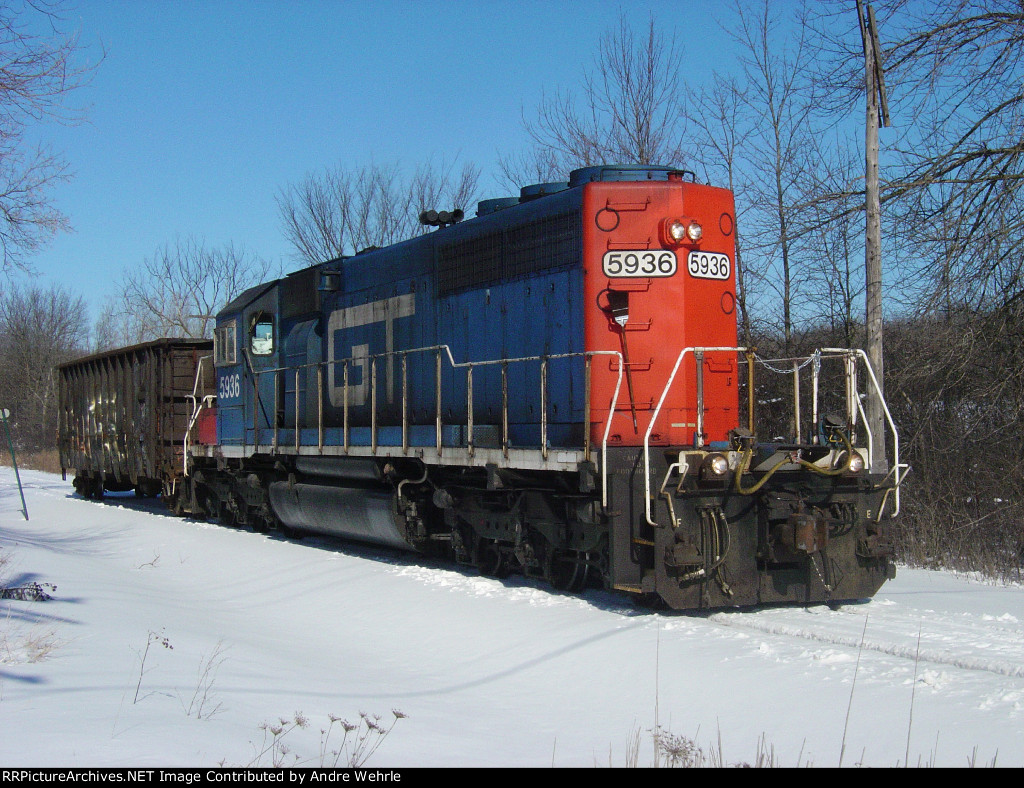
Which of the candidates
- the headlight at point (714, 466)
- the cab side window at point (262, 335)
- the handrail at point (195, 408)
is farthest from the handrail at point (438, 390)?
the handrail at point (195, 408)

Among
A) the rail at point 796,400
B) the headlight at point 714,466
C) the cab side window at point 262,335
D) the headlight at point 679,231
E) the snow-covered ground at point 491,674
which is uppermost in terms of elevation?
the headlight at point 679,231

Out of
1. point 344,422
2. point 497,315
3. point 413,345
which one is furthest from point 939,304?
point 344,422

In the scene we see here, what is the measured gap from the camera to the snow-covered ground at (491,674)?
14.6ft

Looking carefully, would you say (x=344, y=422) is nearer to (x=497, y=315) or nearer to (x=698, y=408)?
(x=497, y=315)

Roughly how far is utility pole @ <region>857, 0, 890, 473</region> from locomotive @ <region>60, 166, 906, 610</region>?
1561 millimetres

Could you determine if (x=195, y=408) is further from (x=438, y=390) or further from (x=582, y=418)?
(x=582, y=418)

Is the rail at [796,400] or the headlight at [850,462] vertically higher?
the rail at [796,400]

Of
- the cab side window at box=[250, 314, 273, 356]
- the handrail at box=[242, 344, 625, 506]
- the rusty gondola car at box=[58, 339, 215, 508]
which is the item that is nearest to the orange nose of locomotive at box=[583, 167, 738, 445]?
the handrail at box=[242, 344, 625, 506]

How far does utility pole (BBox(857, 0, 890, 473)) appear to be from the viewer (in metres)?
11.0

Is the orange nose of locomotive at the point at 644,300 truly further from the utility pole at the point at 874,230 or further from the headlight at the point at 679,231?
the utility pole at the point at 874,230

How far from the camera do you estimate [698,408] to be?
295 inches

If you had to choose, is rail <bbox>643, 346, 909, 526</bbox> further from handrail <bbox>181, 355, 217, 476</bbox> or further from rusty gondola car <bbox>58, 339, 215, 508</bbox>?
rusty gondola car <bbox>58, 339, 215, 508</bbox>

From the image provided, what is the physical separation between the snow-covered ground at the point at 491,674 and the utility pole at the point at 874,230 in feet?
6.88

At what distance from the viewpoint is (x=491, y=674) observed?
6375 millimetres
